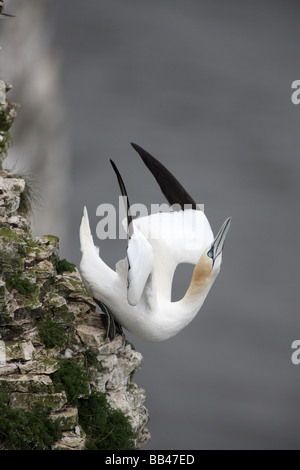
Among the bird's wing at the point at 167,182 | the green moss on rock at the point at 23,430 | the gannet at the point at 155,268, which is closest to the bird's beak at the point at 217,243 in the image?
the gannet at the point at 155,268

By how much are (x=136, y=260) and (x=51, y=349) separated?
64cm

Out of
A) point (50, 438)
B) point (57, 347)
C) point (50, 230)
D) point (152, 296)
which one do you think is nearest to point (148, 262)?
point (152, 296)

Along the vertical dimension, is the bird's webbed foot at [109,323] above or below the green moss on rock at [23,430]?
above

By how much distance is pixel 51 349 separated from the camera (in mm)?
4113

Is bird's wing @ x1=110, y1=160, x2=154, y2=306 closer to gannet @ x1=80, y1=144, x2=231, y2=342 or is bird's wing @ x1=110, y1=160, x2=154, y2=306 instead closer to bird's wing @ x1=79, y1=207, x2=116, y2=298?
gannet @ x1=80, y1=144, x2=231, y2=342

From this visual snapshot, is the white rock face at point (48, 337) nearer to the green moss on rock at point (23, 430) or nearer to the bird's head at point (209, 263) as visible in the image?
the green moss on rock at point (23, 430)

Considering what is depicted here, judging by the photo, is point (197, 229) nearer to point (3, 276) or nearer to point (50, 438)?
point (3, 276)

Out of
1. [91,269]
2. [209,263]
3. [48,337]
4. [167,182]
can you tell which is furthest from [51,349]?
[167,182]

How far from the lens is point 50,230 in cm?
697

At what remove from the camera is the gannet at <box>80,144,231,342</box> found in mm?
3977

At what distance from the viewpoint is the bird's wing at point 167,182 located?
185 inches

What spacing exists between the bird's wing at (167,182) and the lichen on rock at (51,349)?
66 cm

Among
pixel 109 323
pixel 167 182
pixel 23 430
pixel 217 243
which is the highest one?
pixel 167 182

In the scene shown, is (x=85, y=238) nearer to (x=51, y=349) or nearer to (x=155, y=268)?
(x=155, y=268)
